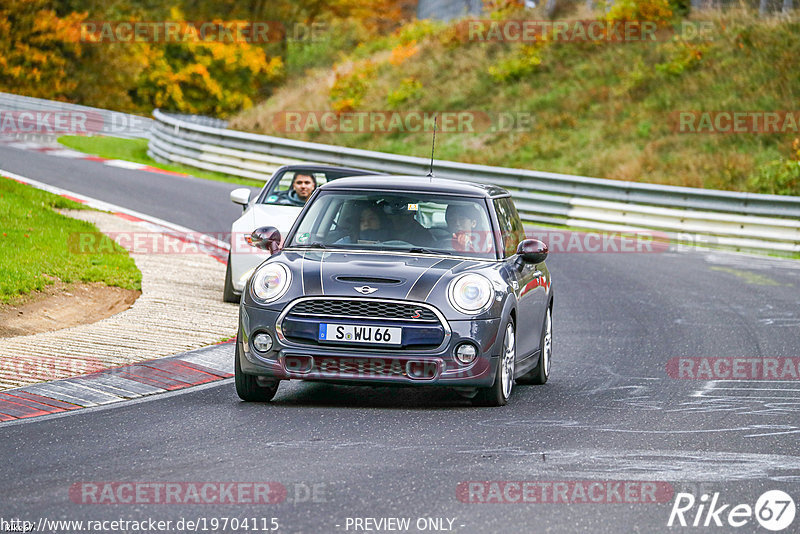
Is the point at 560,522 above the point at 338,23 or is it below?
below

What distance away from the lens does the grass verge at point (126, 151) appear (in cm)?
2877

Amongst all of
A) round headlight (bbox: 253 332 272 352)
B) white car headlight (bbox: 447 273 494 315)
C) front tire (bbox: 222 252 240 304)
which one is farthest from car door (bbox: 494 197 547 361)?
front tire (bbox: 222 252 240 304)

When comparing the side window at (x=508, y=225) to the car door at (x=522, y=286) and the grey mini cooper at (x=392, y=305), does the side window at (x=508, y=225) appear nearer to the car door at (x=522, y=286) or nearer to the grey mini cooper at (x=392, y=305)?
the car door at (x=522, y=286)

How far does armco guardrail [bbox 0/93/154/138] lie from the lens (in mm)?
35781

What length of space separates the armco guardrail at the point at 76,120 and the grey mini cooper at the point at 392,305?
27.3 m

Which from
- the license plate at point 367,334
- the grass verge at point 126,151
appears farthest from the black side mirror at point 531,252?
the grass verge at point 126,151

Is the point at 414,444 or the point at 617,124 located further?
the point at 617,124

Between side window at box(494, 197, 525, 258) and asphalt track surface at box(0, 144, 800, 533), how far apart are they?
112cm

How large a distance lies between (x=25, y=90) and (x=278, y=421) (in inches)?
1720

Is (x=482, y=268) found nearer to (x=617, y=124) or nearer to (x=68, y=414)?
(x=68, y=414)

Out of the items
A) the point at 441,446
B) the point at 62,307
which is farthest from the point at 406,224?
the point at 62,307

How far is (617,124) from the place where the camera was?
103 ft

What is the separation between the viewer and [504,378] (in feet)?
28.1

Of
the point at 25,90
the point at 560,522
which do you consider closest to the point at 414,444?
the point at 560,522
